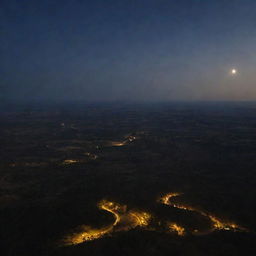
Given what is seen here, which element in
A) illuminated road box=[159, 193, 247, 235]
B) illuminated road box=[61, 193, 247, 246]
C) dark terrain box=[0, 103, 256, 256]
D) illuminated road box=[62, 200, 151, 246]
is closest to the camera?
dark terrain box=[0, 103, 256, 256]

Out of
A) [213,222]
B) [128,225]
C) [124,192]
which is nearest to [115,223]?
[128,225]

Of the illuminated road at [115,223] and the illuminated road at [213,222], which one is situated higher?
the illuminated road at [213,222]

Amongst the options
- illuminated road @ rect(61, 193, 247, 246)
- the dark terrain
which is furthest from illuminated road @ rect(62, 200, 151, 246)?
the dark terrain

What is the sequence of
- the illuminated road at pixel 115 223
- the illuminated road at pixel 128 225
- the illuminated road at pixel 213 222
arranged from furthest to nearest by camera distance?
the illuminated road at pixel 213 222 → the illuminated road at pixel 128 225 → the illuminated road at pixel 115 223

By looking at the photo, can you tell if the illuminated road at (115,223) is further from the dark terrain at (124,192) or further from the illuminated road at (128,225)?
the dark terrain at (124,192)

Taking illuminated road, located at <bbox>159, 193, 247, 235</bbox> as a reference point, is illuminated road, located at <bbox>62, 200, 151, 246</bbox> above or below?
below

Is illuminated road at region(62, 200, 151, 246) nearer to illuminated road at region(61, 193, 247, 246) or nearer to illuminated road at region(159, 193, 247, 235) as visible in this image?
illuminated road at region(61, 193, 247, 246)

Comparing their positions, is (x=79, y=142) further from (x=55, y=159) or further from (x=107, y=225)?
(x=107, y=225)

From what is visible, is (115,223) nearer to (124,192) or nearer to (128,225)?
(128,225)

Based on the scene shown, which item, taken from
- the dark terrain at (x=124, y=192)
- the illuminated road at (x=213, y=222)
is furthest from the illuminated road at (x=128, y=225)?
the dark terrain at (x=124, y=192)

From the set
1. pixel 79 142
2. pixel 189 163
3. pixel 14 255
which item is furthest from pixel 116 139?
pixel 14 255

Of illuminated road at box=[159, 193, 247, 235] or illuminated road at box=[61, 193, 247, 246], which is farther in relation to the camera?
illuminated road at box=[159, 193, 247, 235]
